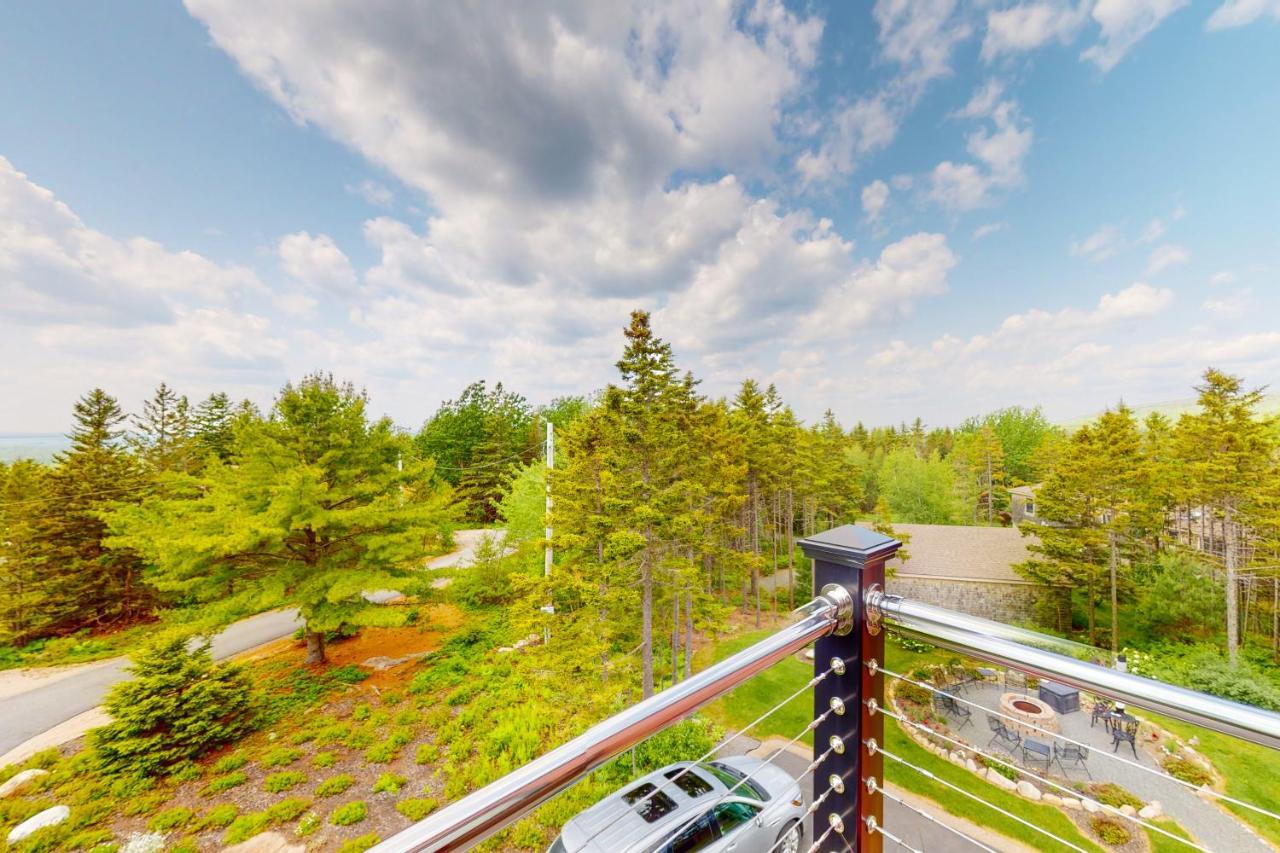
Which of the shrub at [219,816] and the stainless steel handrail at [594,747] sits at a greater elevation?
the stainless steel handrail at [594,747]

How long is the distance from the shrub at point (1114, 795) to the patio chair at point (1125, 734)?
1.52 m

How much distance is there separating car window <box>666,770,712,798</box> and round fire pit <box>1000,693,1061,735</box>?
28.9ft

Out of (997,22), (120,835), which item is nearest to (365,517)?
(120,835)

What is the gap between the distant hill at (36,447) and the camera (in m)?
17.3

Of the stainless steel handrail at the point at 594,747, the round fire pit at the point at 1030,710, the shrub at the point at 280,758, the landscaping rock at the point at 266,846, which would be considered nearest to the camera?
the stainless steel handrail at the point at 594,747

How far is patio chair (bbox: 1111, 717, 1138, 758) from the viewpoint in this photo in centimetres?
989

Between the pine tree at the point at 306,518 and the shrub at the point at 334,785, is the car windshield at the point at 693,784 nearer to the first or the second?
the shrub at the point at 334,785

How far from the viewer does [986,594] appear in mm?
17000

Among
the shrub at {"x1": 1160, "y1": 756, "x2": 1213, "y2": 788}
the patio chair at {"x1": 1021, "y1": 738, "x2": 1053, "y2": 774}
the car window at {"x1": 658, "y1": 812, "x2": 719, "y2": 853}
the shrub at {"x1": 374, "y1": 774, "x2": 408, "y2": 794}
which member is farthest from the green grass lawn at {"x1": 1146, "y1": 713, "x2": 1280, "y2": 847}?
the shrub at {"x1": 374, "y1": 774, "x2": 408, "y2": 794}

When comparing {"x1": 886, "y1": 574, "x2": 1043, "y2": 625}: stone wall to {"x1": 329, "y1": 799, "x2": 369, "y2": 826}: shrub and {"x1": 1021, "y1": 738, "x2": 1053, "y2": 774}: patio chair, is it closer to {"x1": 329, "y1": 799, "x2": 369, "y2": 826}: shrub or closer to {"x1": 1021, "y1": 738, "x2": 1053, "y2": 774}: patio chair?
{"x1": 1021, "y1": 738, "x2": 1053, "y2": 774}: patio chair

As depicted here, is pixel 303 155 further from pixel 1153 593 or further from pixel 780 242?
pixel 1153 593

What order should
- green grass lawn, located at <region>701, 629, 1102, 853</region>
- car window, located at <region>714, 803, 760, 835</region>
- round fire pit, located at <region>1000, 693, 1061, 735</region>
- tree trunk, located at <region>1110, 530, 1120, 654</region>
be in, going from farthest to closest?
tree trunk, located at <region>1110, 530, 1120, 654</region> → round fire pit, located at <region>1000, 693, 1061, 735</region> → green grass lawn, located at <region>701, 629, 1102, 853</region> → car window, located at <region>714, 803, 760, 835</region>

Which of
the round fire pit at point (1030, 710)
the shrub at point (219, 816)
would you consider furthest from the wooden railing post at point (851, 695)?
the round fire pit at point (1030, 710)

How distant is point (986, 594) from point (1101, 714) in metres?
A: 6.27
